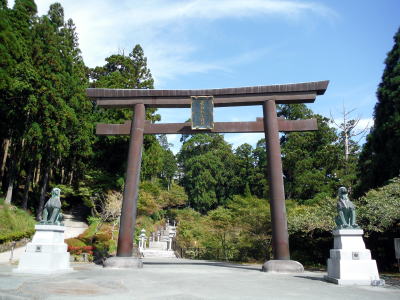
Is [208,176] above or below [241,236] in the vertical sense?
above

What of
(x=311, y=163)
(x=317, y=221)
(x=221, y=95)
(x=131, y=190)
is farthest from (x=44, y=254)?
(x=311, y=163)

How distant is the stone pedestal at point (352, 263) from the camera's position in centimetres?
715

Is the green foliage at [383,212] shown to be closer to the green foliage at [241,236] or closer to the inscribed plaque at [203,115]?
the green foliage at [241,236]

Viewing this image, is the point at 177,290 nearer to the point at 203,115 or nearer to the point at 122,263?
the point at 122,263

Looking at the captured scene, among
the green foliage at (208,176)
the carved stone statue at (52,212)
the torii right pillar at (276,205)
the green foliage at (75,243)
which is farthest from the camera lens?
the green foliage at (208,176)

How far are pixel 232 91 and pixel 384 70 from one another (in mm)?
13627

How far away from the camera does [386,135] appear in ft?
58.0

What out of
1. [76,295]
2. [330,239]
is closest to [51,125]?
[76,295]

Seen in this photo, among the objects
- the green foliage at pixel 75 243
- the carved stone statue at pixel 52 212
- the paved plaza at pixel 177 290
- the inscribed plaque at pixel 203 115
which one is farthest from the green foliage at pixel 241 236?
the carved stone statue at pixel 52 212

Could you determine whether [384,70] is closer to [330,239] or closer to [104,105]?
[330,239]

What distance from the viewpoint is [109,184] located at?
81.8 feet

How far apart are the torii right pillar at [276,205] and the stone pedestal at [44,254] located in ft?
20.8

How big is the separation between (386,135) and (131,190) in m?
15.4

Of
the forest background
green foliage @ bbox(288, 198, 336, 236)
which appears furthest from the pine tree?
green foliage @ bbox(288, 198, 336, 236)
